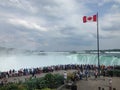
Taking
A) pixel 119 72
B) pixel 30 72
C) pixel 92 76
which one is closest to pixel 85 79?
pixel 92 76

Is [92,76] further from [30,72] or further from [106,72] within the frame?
[30,72]

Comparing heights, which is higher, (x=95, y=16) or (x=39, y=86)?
(x=95, y=16)

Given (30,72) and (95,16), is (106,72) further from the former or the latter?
(30,72)

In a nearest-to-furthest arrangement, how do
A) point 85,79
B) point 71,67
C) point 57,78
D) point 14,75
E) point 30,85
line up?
point 30,85
point 57,78
point 85,79
point 14,75
point 71,67

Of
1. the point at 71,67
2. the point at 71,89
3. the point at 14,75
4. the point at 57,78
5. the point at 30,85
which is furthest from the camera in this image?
the point at 71,67

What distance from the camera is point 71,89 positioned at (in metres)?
29.8

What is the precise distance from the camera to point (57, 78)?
31.8 metres

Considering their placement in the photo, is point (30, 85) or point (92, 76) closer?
point (30, 85)

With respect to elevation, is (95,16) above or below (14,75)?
above

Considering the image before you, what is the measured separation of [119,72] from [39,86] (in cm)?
2049

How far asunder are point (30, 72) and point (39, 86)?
18706mm

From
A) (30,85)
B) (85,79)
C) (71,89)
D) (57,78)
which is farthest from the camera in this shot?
(85,79)

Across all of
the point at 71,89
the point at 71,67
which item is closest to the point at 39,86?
the point at 71,89

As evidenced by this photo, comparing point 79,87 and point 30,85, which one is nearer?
point 30,85
